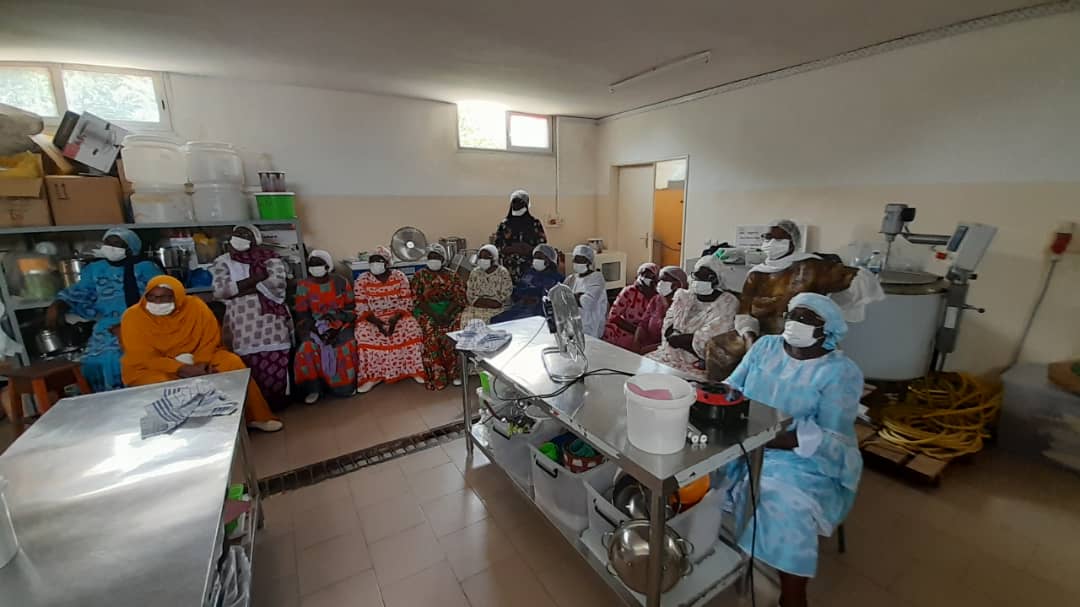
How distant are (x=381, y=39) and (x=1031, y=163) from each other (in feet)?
12.9

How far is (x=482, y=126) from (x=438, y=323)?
245cm

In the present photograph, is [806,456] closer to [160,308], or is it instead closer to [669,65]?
[669,65]

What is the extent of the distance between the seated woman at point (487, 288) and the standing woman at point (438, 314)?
11 cm

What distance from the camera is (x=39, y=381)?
2430 millimetres

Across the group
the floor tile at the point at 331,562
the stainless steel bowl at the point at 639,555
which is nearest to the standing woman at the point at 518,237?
the floor tile at the point at 331,562

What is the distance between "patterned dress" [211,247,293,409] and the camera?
9.71 feet

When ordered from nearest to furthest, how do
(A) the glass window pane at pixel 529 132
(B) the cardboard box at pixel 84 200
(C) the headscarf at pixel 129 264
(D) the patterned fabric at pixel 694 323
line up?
(D) the patterned fabric at pixel 694 323
(B) the cardboard box at pixel 84 200
(C) the headscarf at pixel 129 264
(A) the glass window pane at pixel 529 132

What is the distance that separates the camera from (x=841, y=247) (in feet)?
10.7

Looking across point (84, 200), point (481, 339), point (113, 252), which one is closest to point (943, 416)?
point (481, 339)

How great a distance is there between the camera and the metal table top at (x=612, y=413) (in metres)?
1.12

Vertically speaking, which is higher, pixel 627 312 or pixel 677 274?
pixel 677 274

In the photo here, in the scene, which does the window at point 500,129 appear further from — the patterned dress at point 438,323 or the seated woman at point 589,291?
the seated woman at point 589,291

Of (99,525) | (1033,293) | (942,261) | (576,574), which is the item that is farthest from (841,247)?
(99,525)

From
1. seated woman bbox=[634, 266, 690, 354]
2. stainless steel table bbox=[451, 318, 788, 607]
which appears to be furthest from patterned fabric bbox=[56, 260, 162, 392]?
seated woman bbox=[634, 266, 690, 354]
